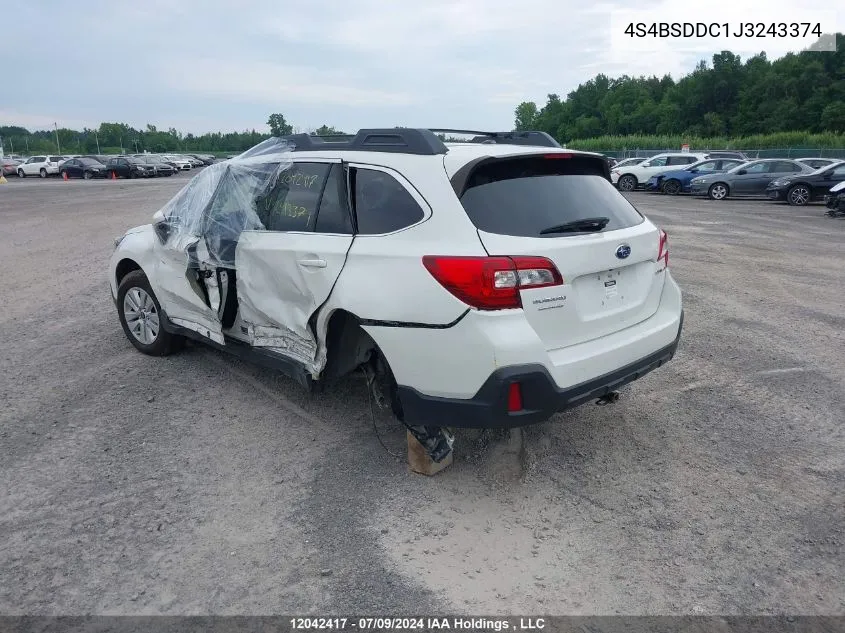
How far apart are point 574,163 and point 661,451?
1849mm

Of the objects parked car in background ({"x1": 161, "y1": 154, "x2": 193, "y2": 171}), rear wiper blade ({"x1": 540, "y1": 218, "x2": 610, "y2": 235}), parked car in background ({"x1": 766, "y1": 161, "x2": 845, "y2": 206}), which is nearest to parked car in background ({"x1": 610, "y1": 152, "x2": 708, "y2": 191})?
parked car in background ({"x1": 766, "y1": 161, "x2": 845, "y2": 206})

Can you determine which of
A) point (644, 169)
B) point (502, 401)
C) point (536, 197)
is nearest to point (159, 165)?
point (644, 169)

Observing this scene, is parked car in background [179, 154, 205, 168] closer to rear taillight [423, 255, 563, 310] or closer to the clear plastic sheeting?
the clear plastic sheeting

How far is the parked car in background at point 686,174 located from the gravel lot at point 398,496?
2146 centimetres

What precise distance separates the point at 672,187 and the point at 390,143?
25.2 metres

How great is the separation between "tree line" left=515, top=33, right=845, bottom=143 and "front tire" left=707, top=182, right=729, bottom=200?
49987 mm

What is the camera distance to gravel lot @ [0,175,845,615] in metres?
2.81

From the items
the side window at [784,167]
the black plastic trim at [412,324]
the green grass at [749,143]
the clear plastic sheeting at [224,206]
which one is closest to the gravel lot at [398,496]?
the black plastic trim at [412,324]

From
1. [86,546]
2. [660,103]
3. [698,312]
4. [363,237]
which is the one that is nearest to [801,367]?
[698,312]

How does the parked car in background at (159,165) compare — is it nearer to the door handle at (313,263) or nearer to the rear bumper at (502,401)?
the door handle at (313,263)

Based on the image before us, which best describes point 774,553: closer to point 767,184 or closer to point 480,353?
point 480,353

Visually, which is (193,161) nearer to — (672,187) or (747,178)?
(672,187)

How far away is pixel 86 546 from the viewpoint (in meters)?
3.12

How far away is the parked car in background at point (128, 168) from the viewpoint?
44094 mm
